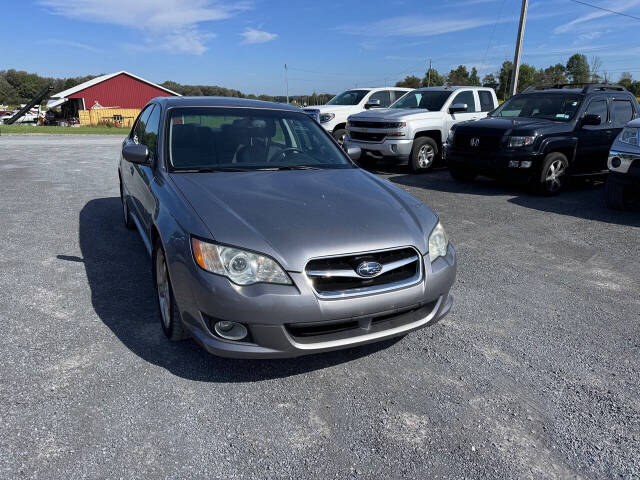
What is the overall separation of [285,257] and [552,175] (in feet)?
24.3

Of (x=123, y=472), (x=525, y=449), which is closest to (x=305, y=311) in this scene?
(x=123, y=472)

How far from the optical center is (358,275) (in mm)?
2625

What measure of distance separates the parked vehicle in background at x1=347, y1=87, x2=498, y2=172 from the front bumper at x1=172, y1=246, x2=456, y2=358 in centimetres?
806

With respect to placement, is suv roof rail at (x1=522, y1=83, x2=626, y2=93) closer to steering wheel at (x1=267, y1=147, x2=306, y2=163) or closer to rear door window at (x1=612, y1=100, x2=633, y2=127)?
rear door window at (x1=612, y1=100, x2=633, y2=127)

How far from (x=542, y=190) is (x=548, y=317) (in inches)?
207

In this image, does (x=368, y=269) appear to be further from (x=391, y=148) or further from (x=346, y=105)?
(x=346, y=105)

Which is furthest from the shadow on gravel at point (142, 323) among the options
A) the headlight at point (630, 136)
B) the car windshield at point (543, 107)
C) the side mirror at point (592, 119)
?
the car windshield at point (543, 107)

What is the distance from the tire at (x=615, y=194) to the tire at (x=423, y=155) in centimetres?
418

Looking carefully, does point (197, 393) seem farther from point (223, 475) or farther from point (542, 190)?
point (542, 190)

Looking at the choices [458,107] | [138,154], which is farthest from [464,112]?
[138,154]

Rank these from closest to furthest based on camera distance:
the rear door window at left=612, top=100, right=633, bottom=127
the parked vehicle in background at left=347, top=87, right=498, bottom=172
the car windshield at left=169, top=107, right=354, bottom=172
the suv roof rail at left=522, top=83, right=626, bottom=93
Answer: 1. the car windshield at left=169, top=107, right=354, bottom=172
2. the suv roof rail at left=522, top=83, right=626, bottom=93
3. the rear door window at left=612, top=100, right=633, bottom=127
4. the parked vehicle in background at left=347, top=87, right=498, bottom=172

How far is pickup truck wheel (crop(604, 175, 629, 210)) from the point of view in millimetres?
7277

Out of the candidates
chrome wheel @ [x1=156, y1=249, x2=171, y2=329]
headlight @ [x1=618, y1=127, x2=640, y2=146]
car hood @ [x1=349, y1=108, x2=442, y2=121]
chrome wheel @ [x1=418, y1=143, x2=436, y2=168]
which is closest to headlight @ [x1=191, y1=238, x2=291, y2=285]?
chrome wheel @ [x1=156, y1=249, x2=171, y2=329]

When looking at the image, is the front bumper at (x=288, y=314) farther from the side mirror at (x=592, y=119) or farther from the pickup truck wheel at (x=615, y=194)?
the side mirror at (x=592, y=119)
